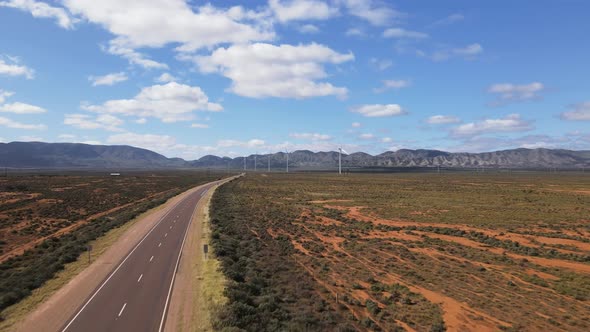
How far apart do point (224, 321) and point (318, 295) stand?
7.36 meters

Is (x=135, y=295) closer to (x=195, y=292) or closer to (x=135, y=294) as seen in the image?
(x=135, y=294)

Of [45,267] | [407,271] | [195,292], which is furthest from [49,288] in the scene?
[407,271]

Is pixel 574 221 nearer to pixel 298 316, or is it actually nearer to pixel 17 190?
pixel 298 316

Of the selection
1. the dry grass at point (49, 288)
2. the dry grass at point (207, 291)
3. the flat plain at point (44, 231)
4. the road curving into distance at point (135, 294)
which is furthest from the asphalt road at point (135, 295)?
the flat plain at point (44, 231)

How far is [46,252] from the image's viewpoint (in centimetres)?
3816

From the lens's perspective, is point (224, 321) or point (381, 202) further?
point (381, 202)

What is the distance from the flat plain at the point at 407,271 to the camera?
827 inches

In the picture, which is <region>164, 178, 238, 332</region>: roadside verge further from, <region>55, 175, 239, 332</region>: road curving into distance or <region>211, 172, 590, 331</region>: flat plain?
<region>211, 172, 590, 331</region>: flat plain

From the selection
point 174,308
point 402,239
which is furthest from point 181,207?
point 174,308

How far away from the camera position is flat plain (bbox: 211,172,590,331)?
827 inches

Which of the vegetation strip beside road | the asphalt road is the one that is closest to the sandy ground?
the asphalt road

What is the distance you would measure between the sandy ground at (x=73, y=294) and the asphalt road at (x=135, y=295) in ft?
1.91

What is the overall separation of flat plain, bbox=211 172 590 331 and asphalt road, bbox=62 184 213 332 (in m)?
4.10

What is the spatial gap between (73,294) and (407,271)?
81.5 feet
